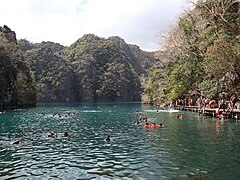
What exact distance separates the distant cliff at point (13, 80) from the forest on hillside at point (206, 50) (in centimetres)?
Result: 4200

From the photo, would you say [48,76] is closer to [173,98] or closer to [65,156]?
[173,98]

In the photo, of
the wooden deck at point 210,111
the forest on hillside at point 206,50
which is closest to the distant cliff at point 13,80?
the forest on hillside at point 206,50

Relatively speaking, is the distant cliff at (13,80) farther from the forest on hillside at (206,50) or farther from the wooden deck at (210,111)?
the wooden deck at (210,111)

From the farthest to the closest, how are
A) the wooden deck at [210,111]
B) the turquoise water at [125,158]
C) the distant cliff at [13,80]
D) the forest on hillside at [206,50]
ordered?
the distant cliff at [13,80], the wooden deck at [210,111], the forest on hillside at [206,50], the turquoise water at [125,158]

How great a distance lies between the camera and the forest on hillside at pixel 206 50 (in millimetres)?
41906

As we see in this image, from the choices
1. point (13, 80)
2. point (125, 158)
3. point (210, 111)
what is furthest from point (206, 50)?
point (13, 80)

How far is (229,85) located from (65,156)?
3314 cm

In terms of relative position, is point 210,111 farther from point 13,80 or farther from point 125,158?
point 13,80

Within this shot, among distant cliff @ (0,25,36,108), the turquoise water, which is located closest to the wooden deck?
the turquoise water

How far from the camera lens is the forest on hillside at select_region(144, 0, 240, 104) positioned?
41906 millimetres

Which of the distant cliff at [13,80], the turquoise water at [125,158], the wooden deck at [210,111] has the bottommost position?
the turquoise water at [125,158]

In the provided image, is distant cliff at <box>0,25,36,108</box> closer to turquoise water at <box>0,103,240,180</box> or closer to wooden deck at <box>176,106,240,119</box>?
wooden deck at <box>176,106,240,119</box>

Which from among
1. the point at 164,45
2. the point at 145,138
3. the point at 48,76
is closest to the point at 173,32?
the point at 164,45

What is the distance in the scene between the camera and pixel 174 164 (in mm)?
16906
